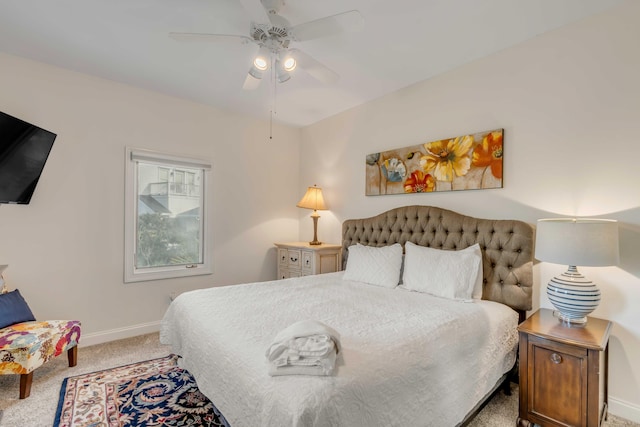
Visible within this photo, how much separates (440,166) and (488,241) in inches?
33.1

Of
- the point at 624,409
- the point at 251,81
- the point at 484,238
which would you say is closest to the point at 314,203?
the point at 251,81

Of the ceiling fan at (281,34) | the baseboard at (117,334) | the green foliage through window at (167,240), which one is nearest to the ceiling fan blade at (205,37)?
the ceiling fan at (281,34)

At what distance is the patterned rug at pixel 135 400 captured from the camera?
6.15ft

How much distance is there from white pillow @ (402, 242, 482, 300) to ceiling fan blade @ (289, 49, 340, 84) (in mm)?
1631

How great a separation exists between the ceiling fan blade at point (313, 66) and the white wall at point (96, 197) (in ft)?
6.98

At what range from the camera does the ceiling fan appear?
63.7 inches

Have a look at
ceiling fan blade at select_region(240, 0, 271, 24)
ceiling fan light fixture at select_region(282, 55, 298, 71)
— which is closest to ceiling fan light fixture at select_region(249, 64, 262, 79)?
ceiling fan light fixture at select_region(282, 55, 298, 71)

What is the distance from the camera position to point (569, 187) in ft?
7.18

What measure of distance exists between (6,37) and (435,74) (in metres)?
3.62

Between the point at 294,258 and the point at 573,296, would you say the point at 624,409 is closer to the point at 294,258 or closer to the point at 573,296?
the point at 573,296

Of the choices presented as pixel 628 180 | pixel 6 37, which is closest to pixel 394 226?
pixel 628 180

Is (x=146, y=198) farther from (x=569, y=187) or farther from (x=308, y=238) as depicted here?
(x=569, y=187)

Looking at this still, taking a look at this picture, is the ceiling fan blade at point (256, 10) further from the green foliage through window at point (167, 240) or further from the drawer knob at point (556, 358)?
the green foliage through window at point (167, 240)

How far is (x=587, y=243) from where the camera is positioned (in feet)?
5.79
